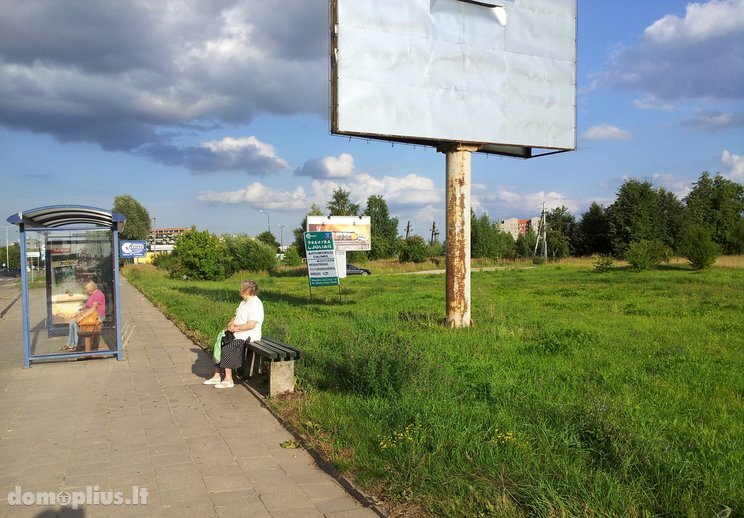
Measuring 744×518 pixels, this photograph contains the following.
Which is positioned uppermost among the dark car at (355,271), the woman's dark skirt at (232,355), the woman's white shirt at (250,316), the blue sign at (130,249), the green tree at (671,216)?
the green tree at (671,216)

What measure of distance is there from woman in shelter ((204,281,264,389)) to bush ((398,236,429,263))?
5543 cm

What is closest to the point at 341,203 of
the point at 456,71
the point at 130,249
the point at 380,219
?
the point at 380,219

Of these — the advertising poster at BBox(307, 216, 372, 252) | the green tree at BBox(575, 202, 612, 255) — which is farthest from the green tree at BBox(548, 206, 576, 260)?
the advertising poster at BBox(307, 216, 372, 252)

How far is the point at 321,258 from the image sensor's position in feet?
67.9

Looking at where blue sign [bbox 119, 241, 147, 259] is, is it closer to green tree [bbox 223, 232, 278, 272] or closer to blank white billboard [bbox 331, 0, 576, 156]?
green tree [bbox 223, 232, 278, 272]

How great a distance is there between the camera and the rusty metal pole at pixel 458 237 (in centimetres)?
1258

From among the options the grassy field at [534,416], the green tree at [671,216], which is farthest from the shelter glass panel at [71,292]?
the green tree at [671,216]

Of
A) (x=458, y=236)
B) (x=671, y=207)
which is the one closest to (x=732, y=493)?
(x=458, y=236)

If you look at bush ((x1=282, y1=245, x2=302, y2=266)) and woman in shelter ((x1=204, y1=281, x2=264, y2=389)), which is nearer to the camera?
woman in shelter ((x1=204, y1=281, x2=264, y2=389))

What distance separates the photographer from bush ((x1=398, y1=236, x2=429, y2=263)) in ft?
207

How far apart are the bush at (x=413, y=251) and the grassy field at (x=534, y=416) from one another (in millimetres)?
51028

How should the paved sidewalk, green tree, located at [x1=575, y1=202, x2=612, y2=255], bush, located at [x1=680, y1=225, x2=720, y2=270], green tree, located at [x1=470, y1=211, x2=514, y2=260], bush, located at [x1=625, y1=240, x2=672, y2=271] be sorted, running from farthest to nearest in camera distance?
green tree, located at [x1=470, y1=211, x2=514, y2=260] → green tree, located at [x1=575, y1=202, x2=612, y2=255] → bush, located at [x1=625, y1=240, x2=672, y2=271] → bush, located at [x1=680, y1=225, x2=720, y2=270] → the paved sidewalk

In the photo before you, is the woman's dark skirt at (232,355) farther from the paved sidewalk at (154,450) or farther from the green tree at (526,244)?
the green tree at (526,244)

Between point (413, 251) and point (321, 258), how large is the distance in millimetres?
42932
